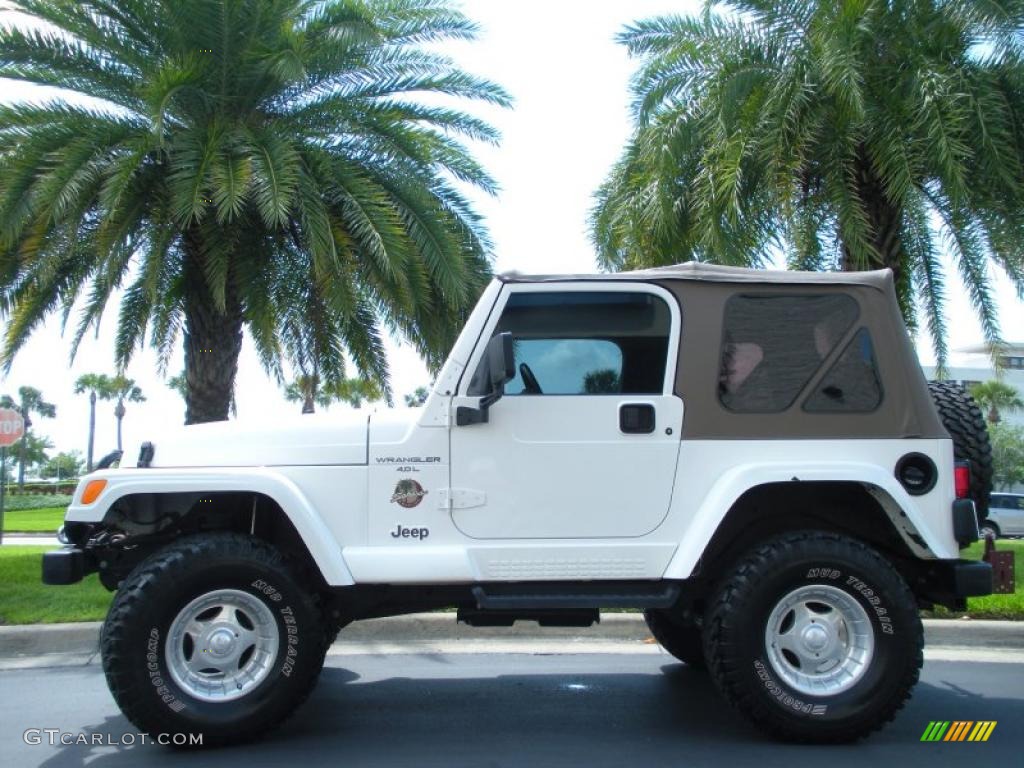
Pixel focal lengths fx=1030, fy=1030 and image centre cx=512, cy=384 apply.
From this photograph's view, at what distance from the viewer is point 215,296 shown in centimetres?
1122

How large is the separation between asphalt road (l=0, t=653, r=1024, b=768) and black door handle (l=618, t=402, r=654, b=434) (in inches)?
59.5

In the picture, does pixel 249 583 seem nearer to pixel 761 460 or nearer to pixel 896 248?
pixel 761 460

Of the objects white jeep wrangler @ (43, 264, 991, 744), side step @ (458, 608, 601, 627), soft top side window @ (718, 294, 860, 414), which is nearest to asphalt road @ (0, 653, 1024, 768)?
white jeep wrangler @ (43, 264, 991, 744)

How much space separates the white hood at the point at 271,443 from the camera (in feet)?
16.6

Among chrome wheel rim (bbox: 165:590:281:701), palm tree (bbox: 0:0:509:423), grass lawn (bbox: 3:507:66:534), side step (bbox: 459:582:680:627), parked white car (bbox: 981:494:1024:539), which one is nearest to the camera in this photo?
chrome wheel rim (bbox: 165:590:281:701)

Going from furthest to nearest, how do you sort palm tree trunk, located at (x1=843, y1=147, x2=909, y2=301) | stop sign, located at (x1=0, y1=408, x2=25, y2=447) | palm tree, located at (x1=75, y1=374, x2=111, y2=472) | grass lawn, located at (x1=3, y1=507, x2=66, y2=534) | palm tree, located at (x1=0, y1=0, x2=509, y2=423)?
palm tree, located at (x1=75, y1=374, x2=111, y2=472)
grass lawn, located at (x1=3, y1=507, x2=66, y2=534)
stop sign, located at (x1=0, y1=408, x2=25, y2=447)
palm tree trunk, located at (x1=843, y1=147, x2=909, y2=301)
palm tree, located at (x1=0, y1=0, x2=509, y2=423)

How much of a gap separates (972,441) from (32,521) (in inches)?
→ 1427

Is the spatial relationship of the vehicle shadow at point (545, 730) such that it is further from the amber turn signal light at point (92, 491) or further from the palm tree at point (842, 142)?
the palm tree at point (842, 142)

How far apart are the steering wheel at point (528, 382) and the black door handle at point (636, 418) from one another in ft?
1.37

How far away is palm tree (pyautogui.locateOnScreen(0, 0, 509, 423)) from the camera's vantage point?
10.8 metres

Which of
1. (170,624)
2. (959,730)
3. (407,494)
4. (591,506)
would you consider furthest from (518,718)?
(959,730)

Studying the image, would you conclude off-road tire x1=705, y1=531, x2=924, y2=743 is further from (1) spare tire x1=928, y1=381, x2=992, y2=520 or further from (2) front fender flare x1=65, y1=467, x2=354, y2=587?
(2) front fender flare x1=65, y1=467, x2=354, y2=587

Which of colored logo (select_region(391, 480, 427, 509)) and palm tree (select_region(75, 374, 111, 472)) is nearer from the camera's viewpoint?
colored logo (select_region(391, 480, 427, 509))

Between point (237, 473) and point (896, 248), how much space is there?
31.6 feet
